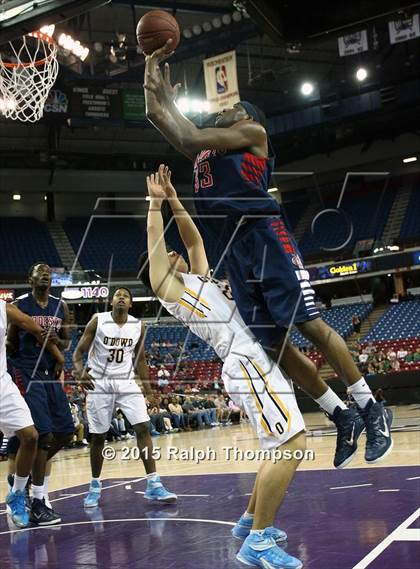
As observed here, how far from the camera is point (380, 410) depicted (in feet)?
12.1

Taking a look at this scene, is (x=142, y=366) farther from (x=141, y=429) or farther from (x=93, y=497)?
(x=93, y=497)

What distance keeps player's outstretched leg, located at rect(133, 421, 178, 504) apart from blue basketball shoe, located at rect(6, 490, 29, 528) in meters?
1.23

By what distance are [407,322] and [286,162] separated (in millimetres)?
10430

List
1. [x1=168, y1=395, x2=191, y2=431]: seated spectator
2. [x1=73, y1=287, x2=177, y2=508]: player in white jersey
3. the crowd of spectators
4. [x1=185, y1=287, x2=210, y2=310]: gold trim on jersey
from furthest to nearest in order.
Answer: the crowd of spectators < [x1=168, y1=395, x2=191, y2=431]: seated spectator < [x1=73, y1=287, x2=177, y2=508]: player in white jersey < [x1=185, y1=287, x2=210, y2=310]: gold trim on jersey

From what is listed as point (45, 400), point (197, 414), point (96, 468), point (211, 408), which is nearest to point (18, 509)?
point (45, 400)

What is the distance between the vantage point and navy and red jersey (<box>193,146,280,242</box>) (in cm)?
370

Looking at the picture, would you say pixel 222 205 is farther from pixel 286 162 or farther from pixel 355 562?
pixel 286 162

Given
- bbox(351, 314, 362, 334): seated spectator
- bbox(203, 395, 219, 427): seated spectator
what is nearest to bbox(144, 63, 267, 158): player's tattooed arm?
bbox(203, 395, 219, 427): seated spectator

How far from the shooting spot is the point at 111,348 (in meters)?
7.18

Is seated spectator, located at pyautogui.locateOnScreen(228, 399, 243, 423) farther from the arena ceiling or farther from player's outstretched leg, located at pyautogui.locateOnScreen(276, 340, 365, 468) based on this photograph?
player's outstretched leg, located at pyautogui.locateOnScreen(276, 340, 365, 468)

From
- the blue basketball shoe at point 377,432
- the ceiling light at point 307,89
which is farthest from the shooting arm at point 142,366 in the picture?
the ceiling light at point 307,89

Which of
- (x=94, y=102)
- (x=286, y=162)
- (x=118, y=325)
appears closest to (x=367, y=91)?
(x=286, y=162)

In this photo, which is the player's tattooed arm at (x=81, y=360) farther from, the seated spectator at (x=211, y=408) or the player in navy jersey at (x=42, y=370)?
the seated spectator at (x=211, y=408)

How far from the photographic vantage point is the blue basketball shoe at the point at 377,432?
3.53 meters
